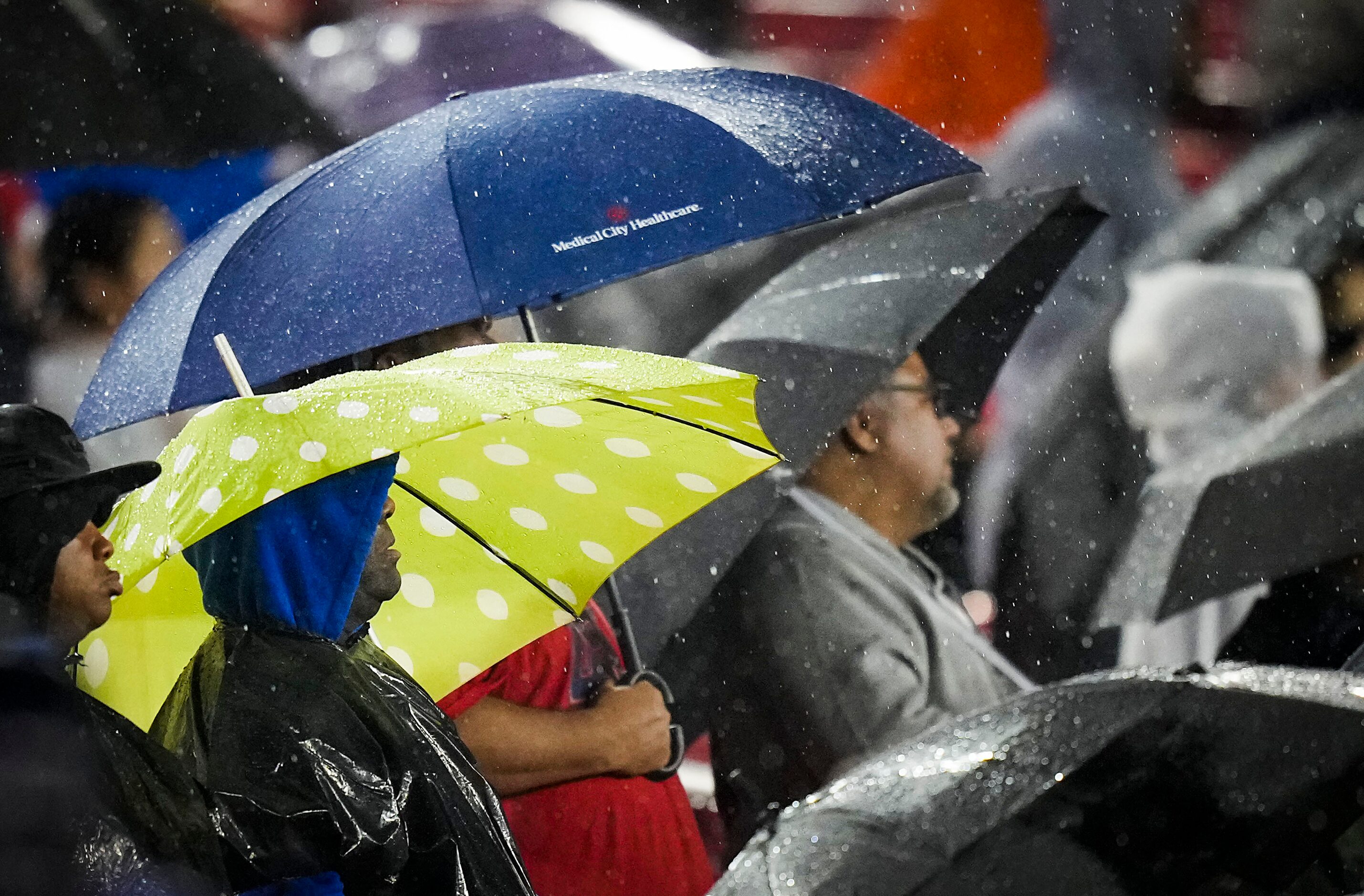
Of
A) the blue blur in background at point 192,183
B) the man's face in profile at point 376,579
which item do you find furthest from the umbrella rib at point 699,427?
the blue blur in background at point 192,183

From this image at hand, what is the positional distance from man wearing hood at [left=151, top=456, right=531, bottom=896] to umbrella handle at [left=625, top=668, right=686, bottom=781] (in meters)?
0.86

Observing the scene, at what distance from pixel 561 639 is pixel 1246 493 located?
176 centimetres

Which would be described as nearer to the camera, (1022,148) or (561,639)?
(561,639)

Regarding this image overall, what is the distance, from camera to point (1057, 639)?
395 cm

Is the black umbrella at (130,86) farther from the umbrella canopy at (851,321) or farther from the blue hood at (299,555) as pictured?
the blue hood at (299,555)

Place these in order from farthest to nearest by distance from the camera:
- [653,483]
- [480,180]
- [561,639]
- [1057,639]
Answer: [1057,639]
[561,639]
[480,180]
[653,483]

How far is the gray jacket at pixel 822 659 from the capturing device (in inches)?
147

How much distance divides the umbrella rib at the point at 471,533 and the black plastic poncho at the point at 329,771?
344mm

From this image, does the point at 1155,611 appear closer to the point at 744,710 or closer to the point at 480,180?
the point at 744,710

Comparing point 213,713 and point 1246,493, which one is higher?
point 213,713

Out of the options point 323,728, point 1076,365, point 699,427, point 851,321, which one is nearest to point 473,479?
point 699,427

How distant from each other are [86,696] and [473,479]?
804 millimetres

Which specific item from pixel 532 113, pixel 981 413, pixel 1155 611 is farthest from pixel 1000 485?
pixel 532 113

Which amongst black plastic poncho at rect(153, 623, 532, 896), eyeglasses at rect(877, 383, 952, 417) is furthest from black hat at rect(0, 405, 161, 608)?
eyeglasses at rect(877, 383, 952, 417)
